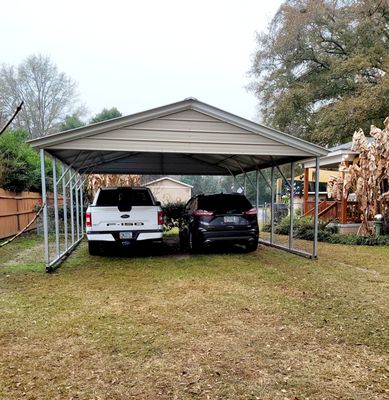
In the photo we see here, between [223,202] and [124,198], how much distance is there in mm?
2376

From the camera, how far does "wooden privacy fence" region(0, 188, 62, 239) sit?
437 inches

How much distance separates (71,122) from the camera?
27.4 m

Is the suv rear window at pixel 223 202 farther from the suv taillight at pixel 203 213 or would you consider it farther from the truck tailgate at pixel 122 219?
the truck tailgate at pixel 122 219

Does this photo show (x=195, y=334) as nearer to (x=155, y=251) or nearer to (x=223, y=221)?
(x=223, y=221)

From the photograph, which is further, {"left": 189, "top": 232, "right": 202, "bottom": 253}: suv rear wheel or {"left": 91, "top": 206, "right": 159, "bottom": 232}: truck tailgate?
{"left": 189, "top": 232, "right": 202, "bottom": 253}: suv rear wheel

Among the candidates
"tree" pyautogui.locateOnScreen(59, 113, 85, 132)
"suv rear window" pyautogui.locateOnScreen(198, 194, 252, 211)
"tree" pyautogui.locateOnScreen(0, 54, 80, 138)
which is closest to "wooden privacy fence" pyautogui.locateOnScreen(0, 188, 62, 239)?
"suv rear window" pyautogui.locateOnScreen(198, 194, 252, 211)

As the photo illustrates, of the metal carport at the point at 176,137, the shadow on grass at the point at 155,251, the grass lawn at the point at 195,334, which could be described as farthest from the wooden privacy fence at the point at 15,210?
the grass lawn at the point at 195,334

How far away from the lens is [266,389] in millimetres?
2654

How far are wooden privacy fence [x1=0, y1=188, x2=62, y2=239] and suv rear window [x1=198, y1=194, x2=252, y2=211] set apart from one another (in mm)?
6913

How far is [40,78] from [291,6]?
65.6 ft

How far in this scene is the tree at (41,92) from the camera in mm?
26688

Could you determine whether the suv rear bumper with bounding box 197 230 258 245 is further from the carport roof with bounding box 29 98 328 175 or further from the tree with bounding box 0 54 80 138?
the tree with bounding box 0 54 80 138

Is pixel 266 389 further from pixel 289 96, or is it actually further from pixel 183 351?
pixel 289 96

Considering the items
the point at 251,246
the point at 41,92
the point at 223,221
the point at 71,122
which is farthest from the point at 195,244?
the point at 41,92
